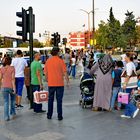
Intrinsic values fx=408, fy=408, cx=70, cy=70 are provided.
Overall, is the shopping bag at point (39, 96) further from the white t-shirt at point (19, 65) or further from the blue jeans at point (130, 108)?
the blue jeans at point (130, 108)

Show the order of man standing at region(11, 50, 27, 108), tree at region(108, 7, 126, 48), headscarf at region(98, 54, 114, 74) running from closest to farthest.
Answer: headscarf at region(98, 54, 114, 74) → man standing at region(11, 50, 27, 108) → tree at region(108, 7, 126, 48)

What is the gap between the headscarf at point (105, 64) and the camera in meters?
10.8

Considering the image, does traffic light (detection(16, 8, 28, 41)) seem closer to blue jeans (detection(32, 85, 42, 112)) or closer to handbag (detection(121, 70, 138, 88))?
blue jeans (detection(32, 85, 42, 112))

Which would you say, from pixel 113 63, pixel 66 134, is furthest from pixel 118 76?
pixel 66 134

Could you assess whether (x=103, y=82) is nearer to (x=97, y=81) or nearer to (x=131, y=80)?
(x=97, y=81)

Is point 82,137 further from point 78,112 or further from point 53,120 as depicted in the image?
point 78,112

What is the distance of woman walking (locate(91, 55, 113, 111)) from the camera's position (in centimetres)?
1078

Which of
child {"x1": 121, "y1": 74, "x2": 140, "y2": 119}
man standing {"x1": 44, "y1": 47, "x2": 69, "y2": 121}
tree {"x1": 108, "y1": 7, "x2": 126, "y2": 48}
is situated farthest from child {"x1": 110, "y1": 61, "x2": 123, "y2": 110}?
tree {"x1": 108, "y1": 7, "x2": 126, "y2": 48}

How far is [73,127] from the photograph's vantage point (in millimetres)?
8930

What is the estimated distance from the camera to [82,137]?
7980 mm

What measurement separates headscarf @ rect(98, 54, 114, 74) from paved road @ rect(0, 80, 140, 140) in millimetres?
1147

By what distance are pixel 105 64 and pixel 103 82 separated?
0.48 meters

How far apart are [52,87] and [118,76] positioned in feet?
7.31

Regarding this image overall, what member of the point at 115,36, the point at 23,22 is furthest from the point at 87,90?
the point at 115,36
